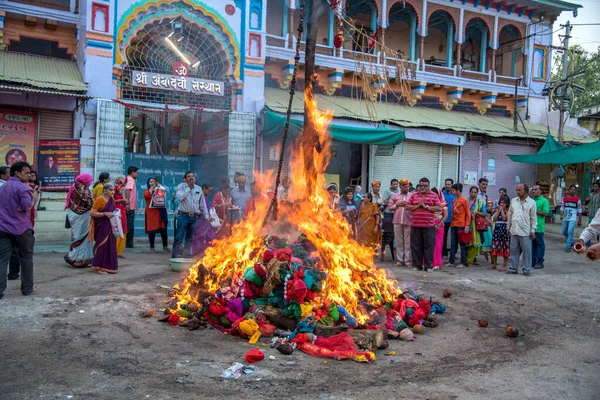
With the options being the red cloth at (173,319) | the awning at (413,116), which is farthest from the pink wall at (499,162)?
the red cloth at (173,319)

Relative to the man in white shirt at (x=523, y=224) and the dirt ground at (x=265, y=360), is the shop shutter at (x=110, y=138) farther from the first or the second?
the man in white shirt at (x=523, y=224)

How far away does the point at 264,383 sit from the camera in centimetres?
430

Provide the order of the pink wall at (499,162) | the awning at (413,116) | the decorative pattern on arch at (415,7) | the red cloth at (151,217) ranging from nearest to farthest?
1. the red cloth at (151,217)
2. the awning at (413,116)
3. the decorative pattern on arch at (415,7)
4. the pink wall at (499,162)

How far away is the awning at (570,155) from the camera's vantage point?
15484 mm

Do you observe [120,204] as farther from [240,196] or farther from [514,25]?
[514,25]

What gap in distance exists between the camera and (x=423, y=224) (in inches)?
395

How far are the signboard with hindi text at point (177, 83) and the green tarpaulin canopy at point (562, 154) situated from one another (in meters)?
10.7

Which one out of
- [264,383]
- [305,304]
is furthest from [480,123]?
[264,383]

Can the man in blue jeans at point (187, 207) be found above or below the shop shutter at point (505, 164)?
below

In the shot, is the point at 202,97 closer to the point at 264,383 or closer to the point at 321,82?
the point at 321,82

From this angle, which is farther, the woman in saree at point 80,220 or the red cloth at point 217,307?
the woman in saree at point 80,220

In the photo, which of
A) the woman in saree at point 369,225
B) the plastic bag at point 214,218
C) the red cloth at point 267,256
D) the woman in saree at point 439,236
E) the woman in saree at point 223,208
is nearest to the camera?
the red cloth at point 267,256

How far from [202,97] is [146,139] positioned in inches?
142

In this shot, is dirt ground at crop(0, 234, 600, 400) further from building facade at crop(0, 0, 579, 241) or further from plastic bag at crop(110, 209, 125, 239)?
building facade at crop(0, 0, 579, 241)
